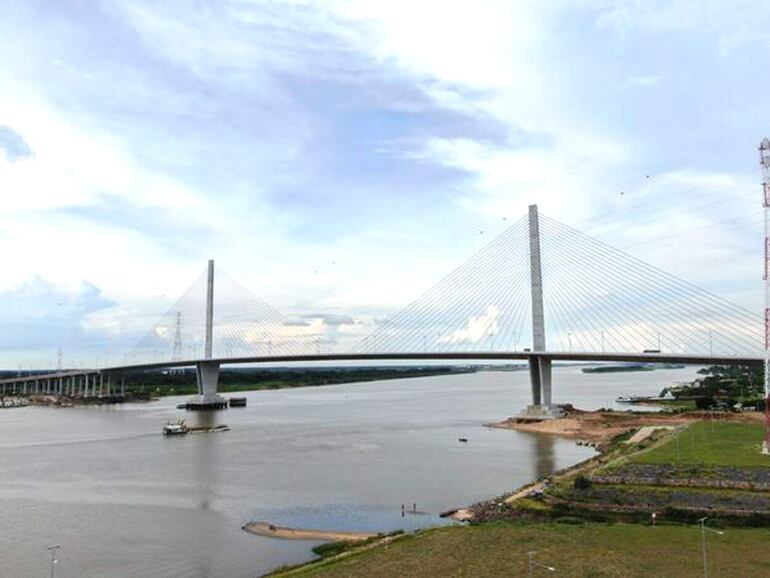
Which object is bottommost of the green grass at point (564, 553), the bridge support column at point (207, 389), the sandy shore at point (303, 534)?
the sandy shore at point (303, 534)

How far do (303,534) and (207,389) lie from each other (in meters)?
58.2

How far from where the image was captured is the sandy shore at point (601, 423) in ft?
149

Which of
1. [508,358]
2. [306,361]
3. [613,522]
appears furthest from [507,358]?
[613,522]

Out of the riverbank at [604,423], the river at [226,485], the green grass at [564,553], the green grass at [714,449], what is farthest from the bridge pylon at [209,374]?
the green grass at [564,553]

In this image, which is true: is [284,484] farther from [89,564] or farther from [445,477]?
[89,564]

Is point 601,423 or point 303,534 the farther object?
point 601,423

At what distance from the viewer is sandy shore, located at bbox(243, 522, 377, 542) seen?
65.5 feet

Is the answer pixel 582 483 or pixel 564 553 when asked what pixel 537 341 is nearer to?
pixel 582 483

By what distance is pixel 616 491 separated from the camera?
2328 cm

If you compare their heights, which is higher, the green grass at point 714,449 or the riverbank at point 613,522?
the green grass at point 714,449

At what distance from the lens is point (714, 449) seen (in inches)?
1206

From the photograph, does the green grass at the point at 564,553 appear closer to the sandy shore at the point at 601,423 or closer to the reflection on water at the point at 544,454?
the reflection on water at the point at 544,454

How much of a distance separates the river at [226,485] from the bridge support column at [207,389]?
67.6 ft

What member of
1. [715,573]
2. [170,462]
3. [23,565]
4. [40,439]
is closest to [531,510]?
[715,573]
